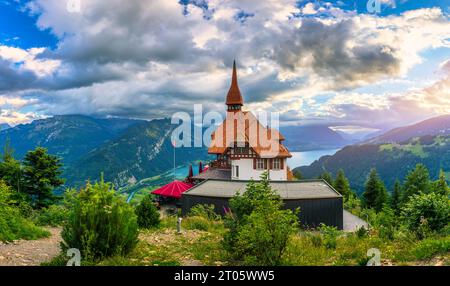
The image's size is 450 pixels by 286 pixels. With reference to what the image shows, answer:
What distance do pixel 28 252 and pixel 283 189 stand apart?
66.0 feet

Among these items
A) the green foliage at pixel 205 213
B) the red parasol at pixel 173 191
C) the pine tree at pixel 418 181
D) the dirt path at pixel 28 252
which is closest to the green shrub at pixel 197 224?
the green foliage at pixel 205 213

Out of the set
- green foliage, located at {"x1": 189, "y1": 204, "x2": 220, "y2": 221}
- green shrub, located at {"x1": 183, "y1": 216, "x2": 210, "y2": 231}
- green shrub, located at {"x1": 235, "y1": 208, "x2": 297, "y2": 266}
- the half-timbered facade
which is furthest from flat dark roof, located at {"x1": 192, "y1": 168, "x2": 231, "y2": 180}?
green shrub, located at {"x1": 235, "y1": 208, "x2": 297, "y2": 266}

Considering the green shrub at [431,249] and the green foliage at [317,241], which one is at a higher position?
the green shrub at [431,249]

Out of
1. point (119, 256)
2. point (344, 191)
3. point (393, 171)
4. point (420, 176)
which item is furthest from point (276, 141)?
point (393, 171)

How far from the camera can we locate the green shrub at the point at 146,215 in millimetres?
13538

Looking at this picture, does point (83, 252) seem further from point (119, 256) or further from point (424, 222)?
point (424, 222)

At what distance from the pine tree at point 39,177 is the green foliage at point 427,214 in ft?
67.1

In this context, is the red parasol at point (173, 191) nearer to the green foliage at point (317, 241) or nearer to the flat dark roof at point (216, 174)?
the flat dark roof at point (216, 174)

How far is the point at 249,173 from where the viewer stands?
40.7m

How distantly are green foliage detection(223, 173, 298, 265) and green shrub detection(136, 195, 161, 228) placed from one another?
19.3ft

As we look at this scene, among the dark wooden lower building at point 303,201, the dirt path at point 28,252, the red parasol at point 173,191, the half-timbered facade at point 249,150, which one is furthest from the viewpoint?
the half-timbered facade at point 249,150

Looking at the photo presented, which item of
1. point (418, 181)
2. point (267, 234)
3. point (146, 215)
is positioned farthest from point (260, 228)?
point (418, 181)

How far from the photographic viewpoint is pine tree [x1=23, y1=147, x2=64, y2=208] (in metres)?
21.3
